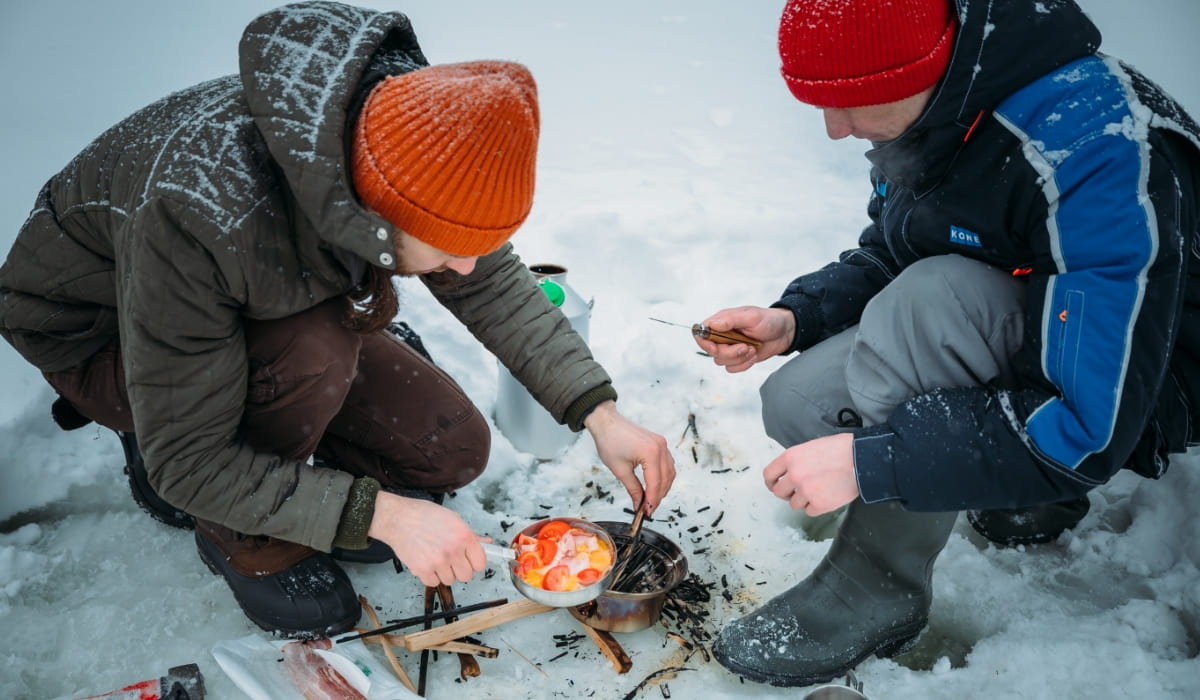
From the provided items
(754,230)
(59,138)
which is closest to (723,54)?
(754,230)

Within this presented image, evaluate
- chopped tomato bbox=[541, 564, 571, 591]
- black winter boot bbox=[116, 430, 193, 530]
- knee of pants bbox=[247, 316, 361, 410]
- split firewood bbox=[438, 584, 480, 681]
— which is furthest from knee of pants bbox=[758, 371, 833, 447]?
black winter boot bbox=[116, 430, 193, 530]

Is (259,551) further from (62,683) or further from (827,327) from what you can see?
(827,327)

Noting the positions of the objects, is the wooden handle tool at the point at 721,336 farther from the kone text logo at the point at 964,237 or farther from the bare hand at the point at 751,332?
the kone text logo at the point at 964,237

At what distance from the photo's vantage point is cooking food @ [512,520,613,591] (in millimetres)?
2295

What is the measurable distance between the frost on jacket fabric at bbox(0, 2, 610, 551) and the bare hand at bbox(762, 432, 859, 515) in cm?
115

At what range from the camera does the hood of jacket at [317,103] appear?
1.67 m

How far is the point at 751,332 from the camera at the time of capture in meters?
2.61

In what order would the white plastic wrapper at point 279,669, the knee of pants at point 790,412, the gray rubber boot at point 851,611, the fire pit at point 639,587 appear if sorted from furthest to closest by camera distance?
1. the knee of pants at point 790,412
2. the fire pit at point 639,587
3. the gray rubber boot at point 851,611
4. the white plastic wrapper at point 279,669

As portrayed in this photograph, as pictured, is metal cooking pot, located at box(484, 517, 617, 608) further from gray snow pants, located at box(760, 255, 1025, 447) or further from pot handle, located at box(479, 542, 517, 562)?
gray snow pants, located at box(760, 255, 1025, 447)

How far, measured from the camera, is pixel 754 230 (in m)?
4.95

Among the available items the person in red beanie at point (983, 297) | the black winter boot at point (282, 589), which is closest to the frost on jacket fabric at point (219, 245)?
the black winter boot at point (282, 589)

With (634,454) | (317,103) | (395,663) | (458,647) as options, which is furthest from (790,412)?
(317,103)

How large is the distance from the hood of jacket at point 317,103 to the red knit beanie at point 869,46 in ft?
3.32

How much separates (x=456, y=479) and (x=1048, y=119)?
2186 mm
